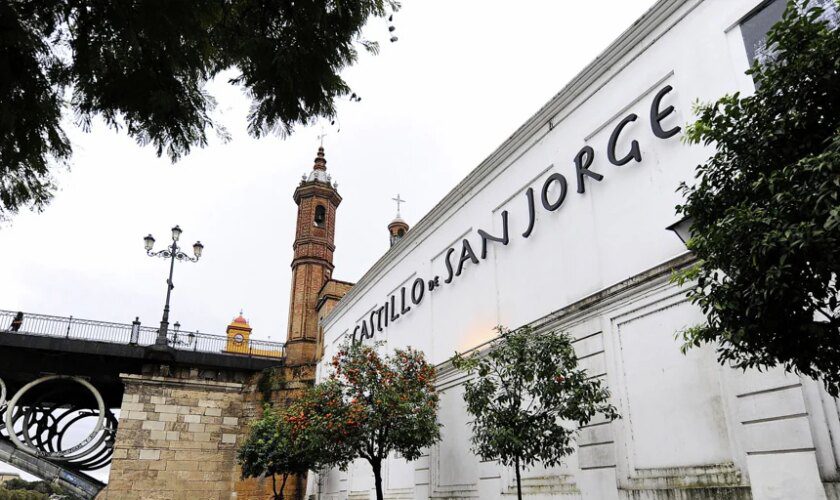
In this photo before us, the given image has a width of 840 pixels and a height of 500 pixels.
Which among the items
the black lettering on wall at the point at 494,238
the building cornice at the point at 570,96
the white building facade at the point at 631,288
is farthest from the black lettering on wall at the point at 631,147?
the black lettering on wall at the point at 494,238

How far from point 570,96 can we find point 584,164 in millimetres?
1411

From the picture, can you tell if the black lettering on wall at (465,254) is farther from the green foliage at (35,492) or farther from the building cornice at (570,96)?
the green foliage at (35,492)

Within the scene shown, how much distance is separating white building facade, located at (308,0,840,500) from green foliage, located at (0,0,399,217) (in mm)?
4896

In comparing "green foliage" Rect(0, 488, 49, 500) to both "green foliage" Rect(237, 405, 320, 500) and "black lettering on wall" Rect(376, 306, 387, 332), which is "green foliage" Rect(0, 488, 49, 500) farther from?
"black lettering on wall" Rect(376, 306, 387, 332)

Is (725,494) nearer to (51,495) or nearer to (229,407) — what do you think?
(229,407)

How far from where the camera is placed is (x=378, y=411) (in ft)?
35.9

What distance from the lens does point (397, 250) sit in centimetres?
1695

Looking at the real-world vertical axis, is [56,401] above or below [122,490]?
above

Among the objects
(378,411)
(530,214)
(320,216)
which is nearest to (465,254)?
(530,214)

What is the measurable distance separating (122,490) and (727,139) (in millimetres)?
21941

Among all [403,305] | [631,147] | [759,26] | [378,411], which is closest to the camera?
[759,26]

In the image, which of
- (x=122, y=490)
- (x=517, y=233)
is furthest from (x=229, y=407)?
(x=517, y=233)

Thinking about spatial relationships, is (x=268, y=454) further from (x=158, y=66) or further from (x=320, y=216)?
(x=158, y=66)

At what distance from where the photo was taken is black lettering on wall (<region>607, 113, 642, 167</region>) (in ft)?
27.4
